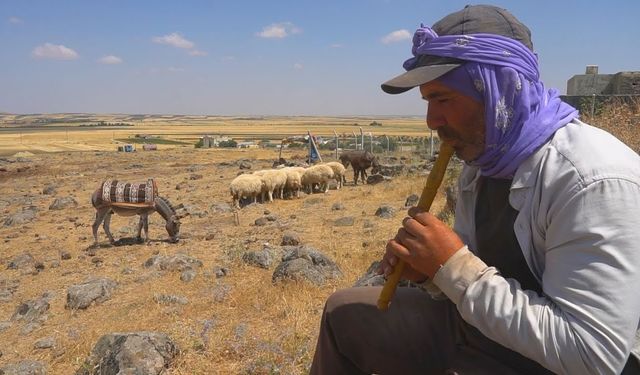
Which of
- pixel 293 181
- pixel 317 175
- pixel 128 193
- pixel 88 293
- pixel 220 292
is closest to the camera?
pixel 220 292

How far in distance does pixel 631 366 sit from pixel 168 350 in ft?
11.3

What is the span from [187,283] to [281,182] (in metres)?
9.24

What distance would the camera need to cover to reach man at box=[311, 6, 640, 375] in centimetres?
139

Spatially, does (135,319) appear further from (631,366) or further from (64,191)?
(64,191)

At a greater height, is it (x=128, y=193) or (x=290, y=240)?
(x=128, y=193)

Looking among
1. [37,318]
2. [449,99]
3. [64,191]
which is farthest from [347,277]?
[64,191]

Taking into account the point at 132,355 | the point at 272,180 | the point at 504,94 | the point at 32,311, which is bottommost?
the point at 32,311

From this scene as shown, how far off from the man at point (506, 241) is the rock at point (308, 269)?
4239 mm

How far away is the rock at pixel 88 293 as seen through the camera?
6.87 metres

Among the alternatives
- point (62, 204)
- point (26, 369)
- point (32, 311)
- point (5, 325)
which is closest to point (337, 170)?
point (62, 204)

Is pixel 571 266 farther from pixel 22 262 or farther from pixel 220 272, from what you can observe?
pixel 22 262

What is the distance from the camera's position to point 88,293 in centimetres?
708

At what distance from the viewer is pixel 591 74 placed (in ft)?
41.0

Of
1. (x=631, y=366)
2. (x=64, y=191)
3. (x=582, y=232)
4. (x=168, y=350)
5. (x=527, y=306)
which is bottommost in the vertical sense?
(x=64, y=191)
